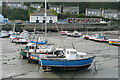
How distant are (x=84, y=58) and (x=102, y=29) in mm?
48759

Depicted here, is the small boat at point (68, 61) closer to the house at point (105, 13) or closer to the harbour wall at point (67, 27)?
the harbour wall at point (67, 27)

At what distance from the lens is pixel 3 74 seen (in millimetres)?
18250

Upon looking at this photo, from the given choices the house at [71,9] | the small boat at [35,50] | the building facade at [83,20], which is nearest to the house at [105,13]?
the house at [71,9]

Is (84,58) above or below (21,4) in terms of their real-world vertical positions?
below

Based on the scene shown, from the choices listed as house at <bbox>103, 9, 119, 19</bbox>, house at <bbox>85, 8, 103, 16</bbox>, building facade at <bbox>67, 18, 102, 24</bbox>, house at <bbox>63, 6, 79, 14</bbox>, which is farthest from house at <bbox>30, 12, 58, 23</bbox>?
house at <bbox>103, 9, 119, 19</bbox>

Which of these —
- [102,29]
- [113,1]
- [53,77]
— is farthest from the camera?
[113,1]

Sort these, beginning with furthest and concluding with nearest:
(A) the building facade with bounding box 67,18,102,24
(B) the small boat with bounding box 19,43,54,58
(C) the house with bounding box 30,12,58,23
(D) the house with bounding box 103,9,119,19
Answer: (D) the house with bounding box 103,9,119,19
(A) the building facade with bounding box 67,18,102,24
(C) the house with bounding box 30,12,58,23
(B) the small boat with bounding box 19,43,54,58

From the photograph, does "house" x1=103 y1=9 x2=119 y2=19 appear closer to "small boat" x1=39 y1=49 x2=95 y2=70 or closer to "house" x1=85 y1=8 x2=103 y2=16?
"house" x1=85 y1=8 x2=103 y2=16

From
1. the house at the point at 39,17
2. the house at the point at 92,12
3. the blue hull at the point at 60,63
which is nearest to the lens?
the blue hull at the point at 60,63

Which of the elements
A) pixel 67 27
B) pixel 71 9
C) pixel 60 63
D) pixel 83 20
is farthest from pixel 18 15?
pixel 60 63

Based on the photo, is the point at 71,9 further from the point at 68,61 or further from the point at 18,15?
the point at 68,61

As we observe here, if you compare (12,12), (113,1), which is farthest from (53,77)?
(113,1)

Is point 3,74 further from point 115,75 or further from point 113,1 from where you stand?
point 113,1

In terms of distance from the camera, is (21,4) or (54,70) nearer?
(54,70)
